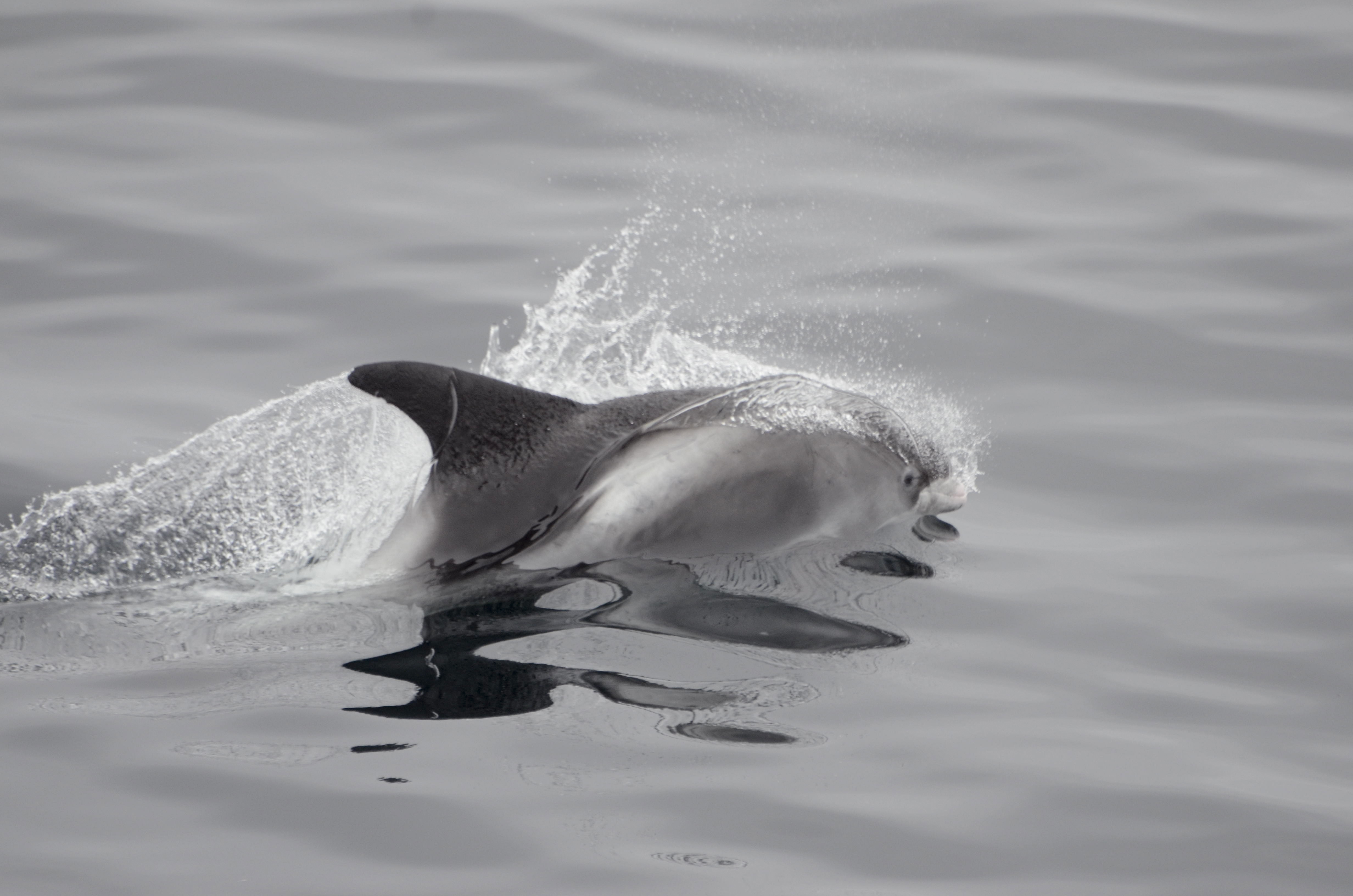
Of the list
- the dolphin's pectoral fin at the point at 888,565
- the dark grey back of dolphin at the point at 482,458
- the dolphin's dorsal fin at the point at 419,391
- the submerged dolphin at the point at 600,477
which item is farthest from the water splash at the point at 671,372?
the dolphin's dorsal fin at the point at 419,391

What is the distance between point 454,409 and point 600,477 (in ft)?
1.85

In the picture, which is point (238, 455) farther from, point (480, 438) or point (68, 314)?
point (68, 314)

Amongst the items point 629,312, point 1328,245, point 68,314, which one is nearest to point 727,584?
point 629,312

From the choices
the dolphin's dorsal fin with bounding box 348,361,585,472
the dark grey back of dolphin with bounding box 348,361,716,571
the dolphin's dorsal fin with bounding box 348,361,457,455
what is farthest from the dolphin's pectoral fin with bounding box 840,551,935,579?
the dolphin's dorsal fin with bounding box 348,361,457,455

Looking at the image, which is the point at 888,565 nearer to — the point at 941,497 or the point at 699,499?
the point at 941,497

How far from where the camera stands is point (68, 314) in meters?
8.64

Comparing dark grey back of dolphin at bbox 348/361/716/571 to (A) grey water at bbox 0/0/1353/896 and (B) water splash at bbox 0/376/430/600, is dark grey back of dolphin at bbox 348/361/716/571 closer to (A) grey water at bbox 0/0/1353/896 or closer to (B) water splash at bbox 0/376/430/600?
(B) water splash at bbox 0/376/430/600

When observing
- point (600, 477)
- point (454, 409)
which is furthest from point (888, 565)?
point (454, 409)

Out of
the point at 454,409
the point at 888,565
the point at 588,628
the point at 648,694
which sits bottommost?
the point at 648,694

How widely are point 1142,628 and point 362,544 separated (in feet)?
9.06

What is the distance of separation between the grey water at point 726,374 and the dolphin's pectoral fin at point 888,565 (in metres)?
0.02

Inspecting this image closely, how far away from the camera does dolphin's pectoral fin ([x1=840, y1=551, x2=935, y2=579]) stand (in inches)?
231

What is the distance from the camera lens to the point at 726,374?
23.4 ft

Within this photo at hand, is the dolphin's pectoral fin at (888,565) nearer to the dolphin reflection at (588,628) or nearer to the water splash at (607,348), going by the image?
the dolphin reflection at (588,628)
